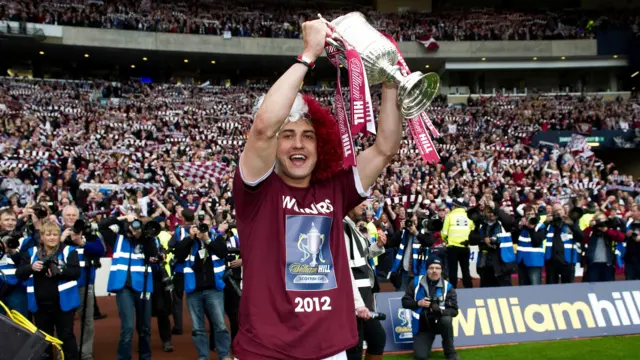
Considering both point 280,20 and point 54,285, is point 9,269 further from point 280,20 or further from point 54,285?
point 280,20

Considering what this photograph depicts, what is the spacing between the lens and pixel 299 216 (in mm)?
2342

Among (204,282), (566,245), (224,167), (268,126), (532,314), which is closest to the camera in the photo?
(268,126)

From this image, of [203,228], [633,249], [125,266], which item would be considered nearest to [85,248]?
[125,266]

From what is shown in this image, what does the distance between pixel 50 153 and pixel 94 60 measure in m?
21.1

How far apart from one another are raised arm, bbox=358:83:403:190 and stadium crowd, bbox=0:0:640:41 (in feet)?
113

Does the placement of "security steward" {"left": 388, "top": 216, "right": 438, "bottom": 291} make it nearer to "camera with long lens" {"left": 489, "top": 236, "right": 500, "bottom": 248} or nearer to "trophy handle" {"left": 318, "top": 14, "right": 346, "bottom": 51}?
"camera with long lens" {"left": 489, "top": 236, "right": 500, "bottom": 248}

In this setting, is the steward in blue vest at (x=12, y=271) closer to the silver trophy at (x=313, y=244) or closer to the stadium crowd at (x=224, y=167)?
the stadium crowd at (x=224, y=167)

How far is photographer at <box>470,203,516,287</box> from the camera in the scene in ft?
34.6

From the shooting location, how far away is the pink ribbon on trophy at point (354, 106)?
2.43 metres

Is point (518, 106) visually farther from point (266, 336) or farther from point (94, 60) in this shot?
point (266, 336)

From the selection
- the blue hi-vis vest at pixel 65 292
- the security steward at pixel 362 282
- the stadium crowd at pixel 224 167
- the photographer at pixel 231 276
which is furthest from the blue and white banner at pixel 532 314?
the blue hi-vis vest at pixel 65 292

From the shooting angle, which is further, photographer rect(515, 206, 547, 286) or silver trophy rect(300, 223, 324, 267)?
photographer rect(515, 206, 547, 286)

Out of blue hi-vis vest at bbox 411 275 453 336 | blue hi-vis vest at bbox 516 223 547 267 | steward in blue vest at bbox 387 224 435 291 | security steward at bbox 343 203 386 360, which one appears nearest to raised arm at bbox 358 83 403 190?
security steward at bbox 343 203 386 360

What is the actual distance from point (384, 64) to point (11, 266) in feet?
20.4
